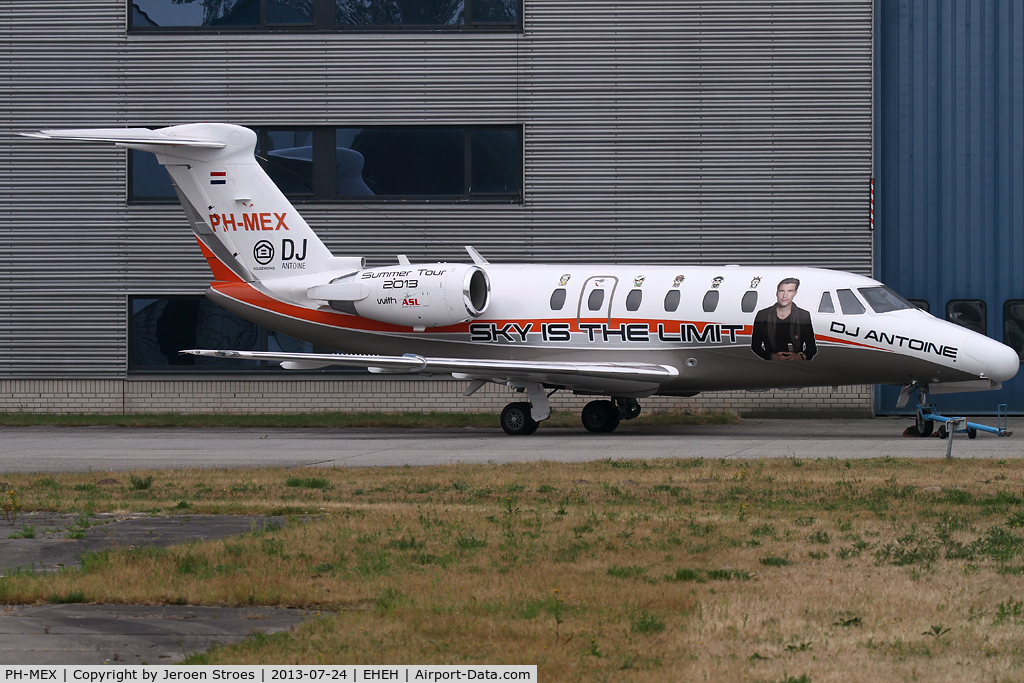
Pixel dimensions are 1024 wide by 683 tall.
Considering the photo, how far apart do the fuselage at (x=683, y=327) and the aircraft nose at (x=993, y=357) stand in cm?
2

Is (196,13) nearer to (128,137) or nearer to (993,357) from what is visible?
(128,137)

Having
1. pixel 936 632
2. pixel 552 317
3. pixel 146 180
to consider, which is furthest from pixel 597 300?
pixel 936 632

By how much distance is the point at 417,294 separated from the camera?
2358 cm

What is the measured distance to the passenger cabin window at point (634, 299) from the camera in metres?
22.9

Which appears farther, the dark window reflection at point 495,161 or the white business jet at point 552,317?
the dark window reflection at point 495,161

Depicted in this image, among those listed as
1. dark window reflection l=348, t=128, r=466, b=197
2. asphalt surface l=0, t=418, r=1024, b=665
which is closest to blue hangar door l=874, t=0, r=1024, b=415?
asphalt surface l=0, t=418, r=1024, b=665

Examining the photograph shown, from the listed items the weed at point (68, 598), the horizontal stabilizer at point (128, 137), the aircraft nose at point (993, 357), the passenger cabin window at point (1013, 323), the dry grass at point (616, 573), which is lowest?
the weed at point (68, 598)

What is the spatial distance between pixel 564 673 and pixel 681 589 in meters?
2.06

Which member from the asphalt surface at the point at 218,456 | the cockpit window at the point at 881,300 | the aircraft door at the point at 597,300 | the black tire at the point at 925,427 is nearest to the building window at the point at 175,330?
the asphalt surface at the point at 218,456

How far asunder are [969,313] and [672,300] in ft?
32.4

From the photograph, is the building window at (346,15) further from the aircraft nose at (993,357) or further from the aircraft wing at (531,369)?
the aircraft nose at (993,357)

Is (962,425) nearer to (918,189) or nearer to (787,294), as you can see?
(787,294)

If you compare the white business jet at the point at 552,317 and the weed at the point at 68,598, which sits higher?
the white business jet at the point at 552,317

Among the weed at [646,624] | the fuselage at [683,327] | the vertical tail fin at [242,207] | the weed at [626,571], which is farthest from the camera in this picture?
the vertical tail fin at [242,207]
